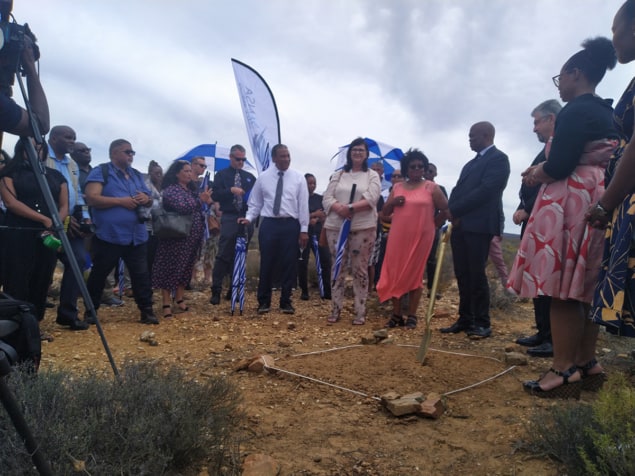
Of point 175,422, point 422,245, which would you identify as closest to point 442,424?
point 175,422

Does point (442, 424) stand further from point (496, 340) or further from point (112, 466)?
point (496, 340)

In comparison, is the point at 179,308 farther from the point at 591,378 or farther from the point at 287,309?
the point at 591,378

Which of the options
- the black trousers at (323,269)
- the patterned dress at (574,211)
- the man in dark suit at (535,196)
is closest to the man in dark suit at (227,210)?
the black trousers at (323,269)

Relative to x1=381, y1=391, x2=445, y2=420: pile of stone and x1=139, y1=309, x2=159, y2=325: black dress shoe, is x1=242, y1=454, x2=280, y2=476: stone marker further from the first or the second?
x1=139, y1=309, x2=159, y2=325: black dress shoe

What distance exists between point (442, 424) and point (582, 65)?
7.12 ft

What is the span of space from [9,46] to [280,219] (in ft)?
11.5

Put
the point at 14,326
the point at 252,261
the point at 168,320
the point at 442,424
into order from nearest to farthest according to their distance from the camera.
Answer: the point at 14,326, the point at 442,424, the point at 168,320, the point at 252,261

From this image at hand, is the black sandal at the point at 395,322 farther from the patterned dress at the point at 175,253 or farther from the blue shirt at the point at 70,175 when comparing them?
the blue shirt at the point at 70,175

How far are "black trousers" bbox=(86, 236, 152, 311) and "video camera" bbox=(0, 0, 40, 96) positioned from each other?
2580 millimetres

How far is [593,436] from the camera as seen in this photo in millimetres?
1694

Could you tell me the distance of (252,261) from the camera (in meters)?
9.94

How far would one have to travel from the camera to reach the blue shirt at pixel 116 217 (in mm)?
4570

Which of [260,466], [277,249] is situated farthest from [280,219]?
[260,466]

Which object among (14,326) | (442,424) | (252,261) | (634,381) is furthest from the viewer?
(252,261)
